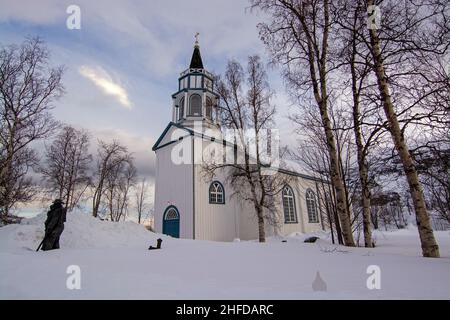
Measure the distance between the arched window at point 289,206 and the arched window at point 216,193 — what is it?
20.4 ft

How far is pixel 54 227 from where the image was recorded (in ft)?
24.3

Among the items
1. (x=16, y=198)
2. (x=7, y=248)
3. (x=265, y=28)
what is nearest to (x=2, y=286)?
(x=7, y=248)

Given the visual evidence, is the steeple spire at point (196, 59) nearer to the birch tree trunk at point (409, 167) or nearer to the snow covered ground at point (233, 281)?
the birch tree trunk at point (409, 167)

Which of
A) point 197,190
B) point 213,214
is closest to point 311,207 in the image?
point 213,214

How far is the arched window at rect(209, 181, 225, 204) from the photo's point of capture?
16.3m

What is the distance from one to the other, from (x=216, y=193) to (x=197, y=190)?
183 centimetres

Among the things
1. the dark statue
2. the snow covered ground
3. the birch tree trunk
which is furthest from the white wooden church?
the snow covered ground

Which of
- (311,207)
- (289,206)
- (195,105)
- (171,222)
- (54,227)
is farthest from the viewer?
(311,207)

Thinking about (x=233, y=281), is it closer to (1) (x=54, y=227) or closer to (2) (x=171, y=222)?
(1) (x=54, y=227)

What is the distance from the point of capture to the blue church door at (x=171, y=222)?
15695mm

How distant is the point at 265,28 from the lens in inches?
345

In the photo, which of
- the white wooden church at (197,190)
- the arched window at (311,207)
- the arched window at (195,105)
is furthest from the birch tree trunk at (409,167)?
the arched window at (311,207)

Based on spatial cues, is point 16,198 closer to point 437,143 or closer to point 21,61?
point 21,61
